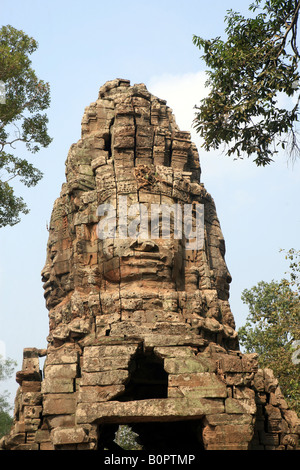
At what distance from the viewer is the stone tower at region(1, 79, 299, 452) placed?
15867 mm

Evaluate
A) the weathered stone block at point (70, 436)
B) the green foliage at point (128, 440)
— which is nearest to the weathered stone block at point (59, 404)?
the weathered stone block at point (70, 436)

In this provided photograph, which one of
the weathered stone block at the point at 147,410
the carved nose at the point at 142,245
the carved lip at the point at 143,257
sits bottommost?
the weathered stone block at the point at 147,410

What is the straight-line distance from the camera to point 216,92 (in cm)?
1526

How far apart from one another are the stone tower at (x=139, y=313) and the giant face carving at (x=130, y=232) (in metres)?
0.03

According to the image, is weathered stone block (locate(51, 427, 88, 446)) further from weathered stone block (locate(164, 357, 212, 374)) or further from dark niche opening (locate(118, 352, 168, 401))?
dark niche opening (locate(118, 352, 168, 401))

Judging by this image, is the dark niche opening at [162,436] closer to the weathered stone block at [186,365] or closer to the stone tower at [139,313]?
the stone tower at [139,313]

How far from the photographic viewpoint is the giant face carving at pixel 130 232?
17859 millimetres

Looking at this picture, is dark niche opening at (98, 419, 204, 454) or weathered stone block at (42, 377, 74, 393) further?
dark niche opening at (98, 419, 204, 454)

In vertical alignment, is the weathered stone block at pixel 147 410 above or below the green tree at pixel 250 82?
below

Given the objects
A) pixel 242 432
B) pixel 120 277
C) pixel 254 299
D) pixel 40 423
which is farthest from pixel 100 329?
pixel 254 299

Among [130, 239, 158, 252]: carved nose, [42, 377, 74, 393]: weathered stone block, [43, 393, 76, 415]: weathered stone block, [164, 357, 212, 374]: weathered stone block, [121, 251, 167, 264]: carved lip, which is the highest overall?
[130, 239, 158, 252]: carved nose

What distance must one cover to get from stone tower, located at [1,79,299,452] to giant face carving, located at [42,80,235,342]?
A: 3 cm

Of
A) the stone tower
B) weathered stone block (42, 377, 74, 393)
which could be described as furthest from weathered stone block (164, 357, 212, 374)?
weathered stone block (42, 377, 74, 393)

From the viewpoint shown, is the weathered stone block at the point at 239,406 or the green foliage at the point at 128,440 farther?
the green foliage at the point at 128,440
